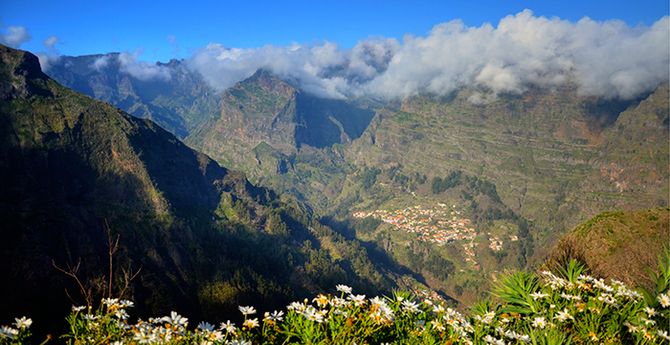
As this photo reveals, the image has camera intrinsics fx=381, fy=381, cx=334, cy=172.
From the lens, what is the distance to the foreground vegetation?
3.99 m

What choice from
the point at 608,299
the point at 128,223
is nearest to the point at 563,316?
the point at 608,299

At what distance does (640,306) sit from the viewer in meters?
4.75

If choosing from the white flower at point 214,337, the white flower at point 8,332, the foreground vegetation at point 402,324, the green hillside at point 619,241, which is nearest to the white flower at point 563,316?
the foreground vegetation at point 402,324

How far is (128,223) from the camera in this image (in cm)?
10262

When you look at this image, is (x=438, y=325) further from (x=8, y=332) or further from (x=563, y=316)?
(x=8, y=332)

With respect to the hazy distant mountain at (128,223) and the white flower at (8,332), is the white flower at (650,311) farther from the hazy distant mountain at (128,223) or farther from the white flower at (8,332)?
the hazy distant mountain at (128,223)

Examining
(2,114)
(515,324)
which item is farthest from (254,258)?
(515,324)

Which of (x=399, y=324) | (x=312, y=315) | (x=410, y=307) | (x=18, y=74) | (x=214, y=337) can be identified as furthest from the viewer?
(x=18, y=74)

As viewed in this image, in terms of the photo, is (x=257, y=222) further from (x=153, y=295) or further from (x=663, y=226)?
(x=663, y=226)

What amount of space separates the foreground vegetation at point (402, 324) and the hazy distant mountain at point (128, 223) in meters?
41.2

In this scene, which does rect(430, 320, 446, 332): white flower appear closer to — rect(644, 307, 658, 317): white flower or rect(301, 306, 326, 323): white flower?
rect(301, 306, 326, 323): white flower

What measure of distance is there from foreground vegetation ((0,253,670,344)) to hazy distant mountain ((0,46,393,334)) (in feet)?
135

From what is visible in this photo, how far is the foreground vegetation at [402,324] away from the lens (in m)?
3.99

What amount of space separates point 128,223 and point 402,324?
4477 inches
